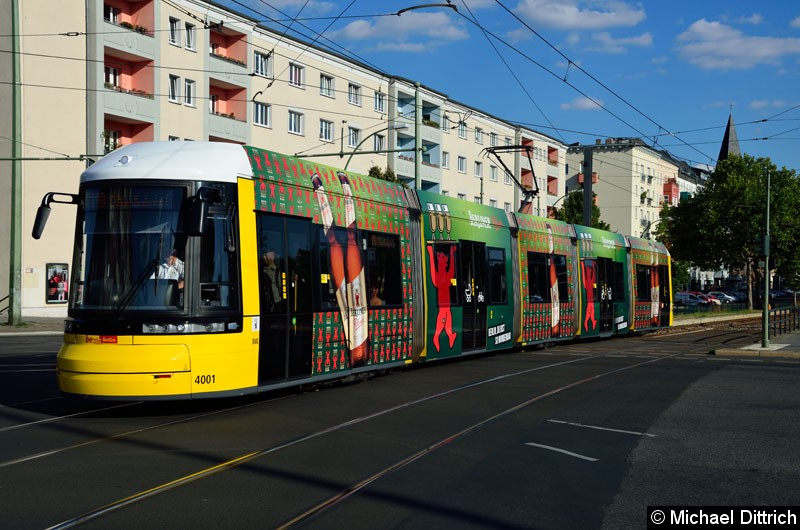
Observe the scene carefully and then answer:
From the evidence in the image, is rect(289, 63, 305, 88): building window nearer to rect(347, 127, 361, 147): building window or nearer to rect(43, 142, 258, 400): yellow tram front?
rect(347, 127, 361, 147): building window

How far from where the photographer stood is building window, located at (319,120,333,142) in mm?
49312

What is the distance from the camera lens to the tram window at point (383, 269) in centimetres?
1438

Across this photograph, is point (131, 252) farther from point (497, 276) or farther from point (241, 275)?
point (497, 276)

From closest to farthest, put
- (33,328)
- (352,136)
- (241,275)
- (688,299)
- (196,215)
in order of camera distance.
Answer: (196,215) → (241,275) → (33,328) → (352,136) → (688,299)

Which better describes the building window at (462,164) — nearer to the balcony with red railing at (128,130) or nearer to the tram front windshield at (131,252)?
the balcony with red railing at (128,130)

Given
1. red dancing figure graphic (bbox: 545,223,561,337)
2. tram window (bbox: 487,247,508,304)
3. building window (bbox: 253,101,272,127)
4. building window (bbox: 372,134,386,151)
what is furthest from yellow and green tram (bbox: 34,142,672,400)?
building window (bbox: 372,134,386,151)

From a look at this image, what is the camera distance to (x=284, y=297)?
11.6 meters

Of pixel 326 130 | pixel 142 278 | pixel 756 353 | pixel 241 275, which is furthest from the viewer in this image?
pixel 326 130

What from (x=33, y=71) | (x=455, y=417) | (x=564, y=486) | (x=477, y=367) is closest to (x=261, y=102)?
(x=33, y=71)

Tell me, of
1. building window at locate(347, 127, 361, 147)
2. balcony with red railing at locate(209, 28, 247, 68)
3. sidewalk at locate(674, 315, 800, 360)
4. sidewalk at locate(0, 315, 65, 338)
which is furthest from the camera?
building window at locate(347, 127, 361, 147)

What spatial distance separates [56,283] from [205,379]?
28.6 m

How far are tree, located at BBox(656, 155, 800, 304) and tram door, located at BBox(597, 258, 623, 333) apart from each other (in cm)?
3957

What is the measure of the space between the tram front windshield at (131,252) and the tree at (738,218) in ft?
194

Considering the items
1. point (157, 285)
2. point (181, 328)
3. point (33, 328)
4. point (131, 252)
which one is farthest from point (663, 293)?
point (131, 252)
